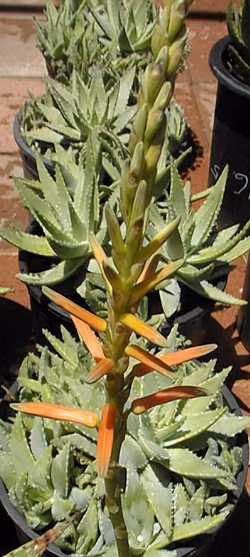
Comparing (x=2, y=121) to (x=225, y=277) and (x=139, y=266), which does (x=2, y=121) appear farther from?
(x=139, y=266)

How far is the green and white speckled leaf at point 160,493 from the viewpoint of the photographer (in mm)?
1591

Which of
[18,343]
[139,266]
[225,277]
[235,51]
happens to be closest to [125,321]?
[139,266]

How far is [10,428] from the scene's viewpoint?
1775 mm

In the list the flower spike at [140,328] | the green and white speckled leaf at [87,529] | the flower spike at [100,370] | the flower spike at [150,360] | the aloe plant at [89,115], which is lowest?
the green and white speckled leaf at [87,529]

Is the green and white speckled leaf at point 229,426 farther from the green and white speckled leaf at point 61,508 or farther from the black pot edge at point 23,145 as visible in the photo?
the black pot edge at point 23,145

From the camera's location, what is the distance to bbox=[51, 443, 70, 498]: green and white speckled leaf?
5.28 feet

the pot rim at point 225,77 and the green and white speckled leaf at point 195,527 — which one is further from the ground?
the pot rim at point 225,77

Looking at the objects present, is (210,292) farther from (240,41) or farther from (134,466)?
(240,41)

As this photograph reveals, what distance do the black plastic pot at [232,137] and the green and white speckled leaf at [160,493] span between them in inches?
51.4

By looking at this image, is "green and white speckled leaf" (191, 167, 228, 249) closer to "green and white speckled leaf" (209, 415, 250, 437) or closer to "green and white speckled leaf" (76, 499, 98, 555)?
"green and white speckled leaf" (209, 415, 250, 437)

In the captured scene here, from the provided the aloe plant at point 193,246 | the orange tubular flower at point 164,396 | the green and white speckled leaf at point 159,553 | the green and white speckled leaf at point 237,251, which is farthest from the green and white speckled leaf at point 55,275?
the orange tubular flower at point 164,396

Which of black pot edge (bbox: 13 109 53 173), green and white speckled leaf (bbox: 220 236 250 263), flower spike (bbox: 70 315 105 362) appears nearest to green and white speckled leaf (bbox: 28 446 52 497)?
flower spike (bbox: 70 315 105 362)

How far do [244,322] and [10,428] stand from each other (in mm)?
992

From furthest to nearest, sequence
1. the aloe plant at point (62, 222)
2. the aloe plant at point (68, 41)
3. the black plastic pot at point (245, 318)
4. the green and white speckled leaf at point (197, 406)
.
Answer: the aloe plant at point (68, 41)
the black plastic pot at point (245, 318)
the aloe plant at point (62, 222)
the green and white speckled leaf at point (197, 406)
